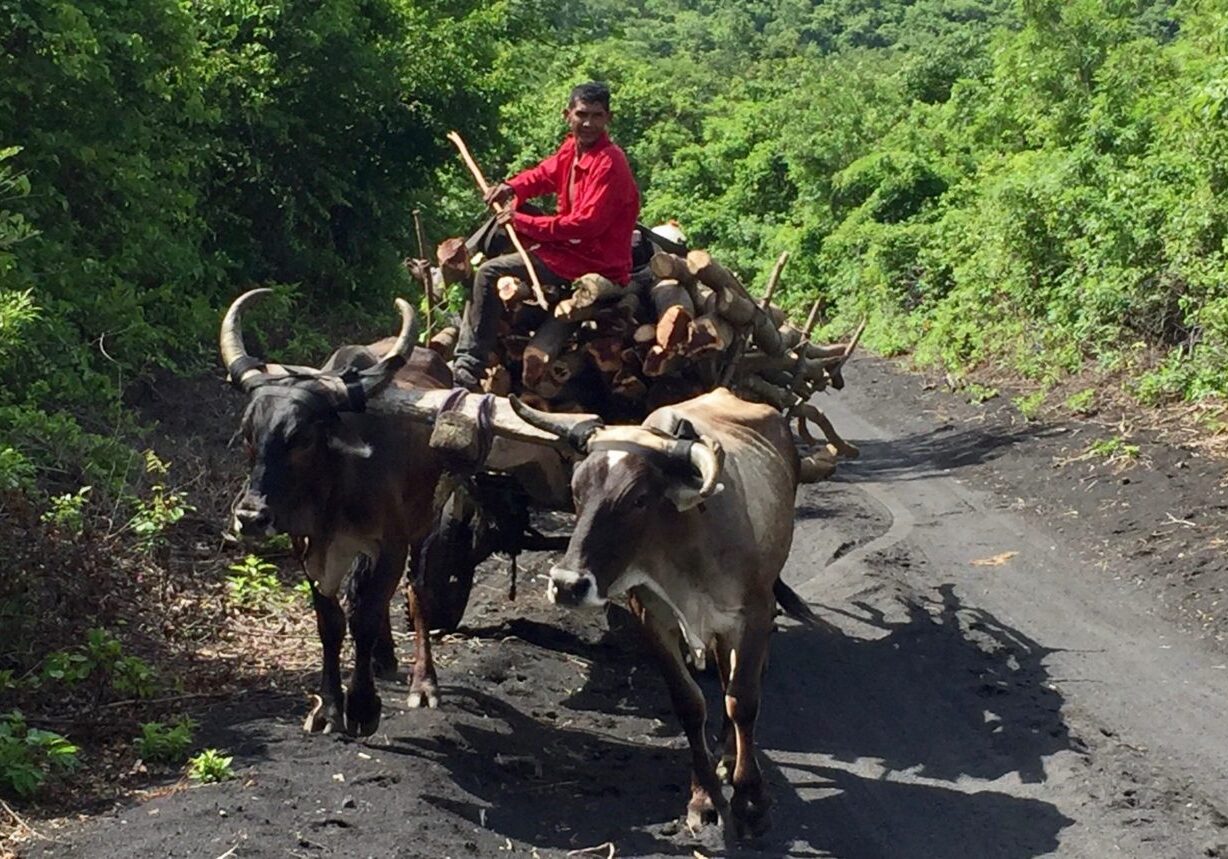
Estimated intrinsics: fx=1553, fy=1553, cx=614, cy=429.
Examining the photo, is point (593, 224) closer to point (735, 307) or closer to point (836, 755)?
point (735, 307)

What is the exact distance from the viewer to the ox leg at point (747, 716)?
6.25 meters

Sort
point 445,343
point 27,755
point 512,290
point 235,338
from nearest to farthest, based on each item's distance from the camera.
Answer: point 27,755 < point 235,338 < point 512,290 < point 445,343

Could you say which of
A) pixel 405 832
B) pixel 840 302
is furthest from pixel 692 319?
pixel 840 302

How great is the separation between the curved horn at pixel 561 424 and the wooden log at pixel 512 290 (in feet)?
4.60

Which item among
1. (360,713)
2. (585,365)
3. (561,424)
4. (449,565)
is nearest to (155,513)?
(449,565)

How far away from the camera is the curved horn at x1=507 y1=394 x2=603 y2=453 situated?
21.1 feet

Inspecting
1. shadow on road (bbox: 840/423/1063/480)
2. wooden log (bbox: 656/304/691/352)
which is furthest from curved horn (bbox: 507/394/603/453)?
shadow on road (bbox: 840/423/1063/480)

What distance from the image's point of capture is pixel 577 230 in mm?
7875

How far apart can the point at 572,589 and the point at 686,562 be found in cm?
71

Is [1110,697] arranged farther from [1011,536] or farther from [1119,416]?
[1119,416]

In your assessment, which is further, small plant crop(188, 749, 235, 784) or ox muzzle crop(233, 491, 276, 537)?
ox muzzle crop(233, 491, 276, 537)

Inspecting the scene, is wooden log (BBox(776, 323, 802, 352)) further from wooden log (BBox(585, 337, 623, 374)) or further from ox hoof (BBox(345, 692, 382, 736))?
ox hoof (BBox(345, 692, 382, 736))

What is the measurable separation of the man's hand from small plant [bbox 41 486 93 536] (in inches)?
98.9

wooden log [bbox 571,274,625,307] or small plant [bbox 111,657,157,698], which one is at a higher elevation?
wooden log [bbox 571,274,625,307]
